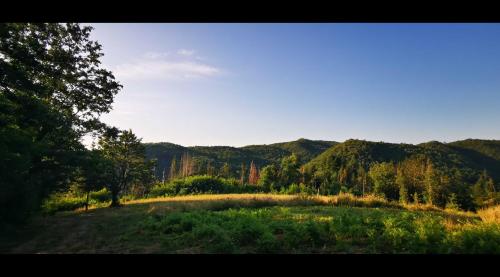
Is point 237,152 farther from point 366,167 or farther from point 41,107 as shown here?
point 41,107

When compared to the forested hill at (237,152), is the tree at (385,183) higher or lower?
lower

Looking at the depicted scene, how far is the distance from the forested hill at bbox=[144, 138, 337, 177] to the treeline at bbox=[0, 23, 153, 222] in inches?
2524

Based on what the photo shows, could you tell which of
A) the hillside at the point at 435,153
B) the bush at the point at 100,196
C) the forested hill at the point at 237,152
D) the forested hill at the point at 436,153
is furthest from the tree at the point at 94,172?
the forested hill at the point at 237,152

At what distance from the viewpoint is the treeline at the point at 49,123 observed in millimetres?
11078

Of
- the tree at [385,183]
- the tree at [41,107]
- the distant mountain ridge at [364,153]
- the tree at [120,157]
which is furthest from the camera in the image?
the distant mountain ridge at [364,153]

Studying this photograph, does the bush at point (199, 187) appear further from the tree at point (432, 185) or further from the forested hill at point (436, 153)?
the forested hill at point (436, 153)

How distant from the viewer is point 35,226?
539 inches

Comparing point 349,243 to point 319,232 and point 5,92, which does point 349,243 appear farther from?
point 5,92

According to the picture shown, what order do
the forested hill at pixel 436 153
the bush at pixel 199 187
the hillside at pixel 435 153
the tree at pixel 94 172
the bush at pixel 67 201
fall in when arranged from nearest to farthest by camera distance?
the tree at pixel 94 172 → the bush at pixel 67 201 → the bush at pixel 199 187 → the forested hill at pixel 436 153 → the hillside at pixel 435 153

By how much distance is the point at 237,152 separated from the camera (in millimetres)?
103250

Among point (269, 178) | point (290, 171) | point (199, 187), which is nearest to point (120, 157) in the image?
point (199, 187)

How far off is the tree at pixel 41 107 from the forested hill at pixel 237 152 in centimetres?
6476
